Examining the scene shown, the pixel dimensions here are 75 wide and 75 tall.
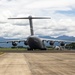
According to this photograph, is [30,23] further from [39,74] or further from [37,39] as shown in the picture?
[39,74]

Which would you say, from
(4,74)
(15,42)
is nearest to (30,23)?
(15,42)

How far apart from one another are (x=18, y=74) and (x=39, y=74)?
4.30 ft

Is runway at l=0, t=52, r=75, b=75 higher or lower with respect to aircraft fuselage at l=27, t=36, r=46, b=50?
lower

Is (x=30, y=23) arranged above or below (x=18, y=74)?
above

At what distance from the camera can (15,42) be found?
97.9m

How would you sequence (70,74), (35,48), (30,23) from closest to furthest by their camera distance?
(70,74) → (35,48) → (30,23)

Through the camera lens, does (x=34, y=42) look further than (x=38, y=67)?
Yes

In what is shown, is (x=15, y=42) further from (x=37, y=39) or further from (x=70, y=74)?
(x=70, y=74)

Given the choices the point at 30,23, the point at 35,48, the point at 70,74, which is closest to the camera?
the point at 70,74

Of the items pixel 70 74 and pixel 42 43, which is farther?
pixel 42 43

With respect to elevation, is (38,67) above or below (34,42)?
below

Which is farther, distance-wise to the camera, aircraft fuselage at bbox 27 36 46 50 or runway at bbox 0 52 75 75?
aircraft fuselage at bbox 27 36 46 50

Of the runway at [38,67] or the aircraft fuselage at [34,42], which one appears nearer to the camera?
the runway at [38,67]

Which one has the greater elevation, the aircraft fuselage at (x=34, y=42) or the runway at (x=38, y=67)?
the aircraft fuselage at (x=34, y=42)
